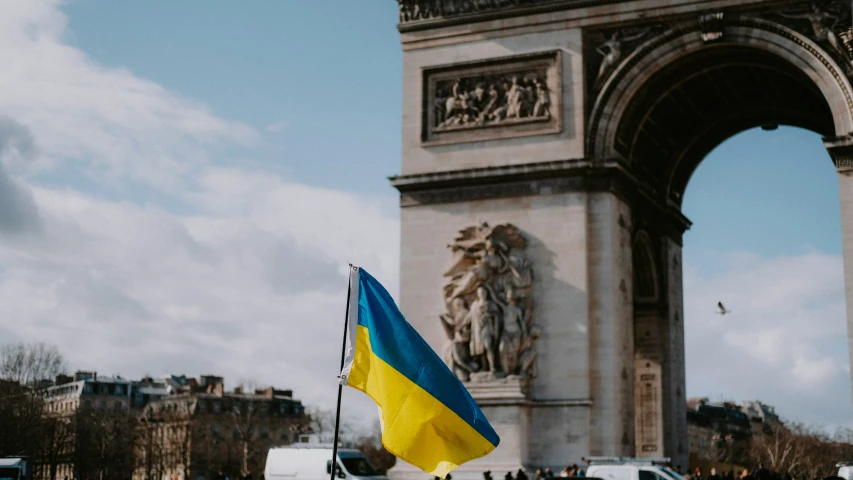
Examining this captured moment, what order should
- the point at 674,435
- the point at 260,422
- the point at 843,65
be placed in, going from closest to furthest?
1. the point at 843,65
2. the point at 674,435
3. the point at 260,422

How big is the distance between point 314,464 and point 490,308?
6.44 m

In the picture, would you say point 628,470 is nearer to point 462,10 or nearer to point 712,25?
point 712,25

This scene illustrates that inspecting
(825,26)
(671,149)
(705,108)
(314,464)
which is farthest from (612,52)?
(314,464)

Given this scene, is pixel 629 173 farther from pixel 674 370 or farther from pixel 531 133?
pixel 674 370

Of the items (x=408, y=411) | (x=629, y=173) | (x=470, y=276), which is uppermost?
(x=629, y=173)

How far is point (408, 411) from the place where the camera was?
10883 mm

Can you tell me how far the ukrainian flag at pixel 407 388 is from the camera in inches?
428

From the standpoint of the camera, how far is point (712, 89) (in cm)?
2991

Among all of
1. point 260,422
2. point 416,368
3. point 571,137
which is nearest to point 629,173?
point 571,137

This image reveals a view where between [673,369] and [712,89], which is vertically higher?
[712,89]

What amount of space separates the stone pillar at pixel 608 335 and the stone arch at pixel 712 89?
1318 millimetres

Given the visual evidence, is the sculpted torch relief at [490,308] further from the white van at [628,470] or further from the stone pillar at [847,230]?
the stone pillar at [847,230]

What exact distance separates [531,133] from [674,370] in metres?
7.26

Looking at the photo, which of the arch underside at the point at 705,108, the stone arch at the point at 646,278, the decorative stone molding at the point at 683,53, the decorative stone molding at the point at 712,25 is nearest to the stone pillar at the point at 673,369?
the stone arch at the point at 646,278
